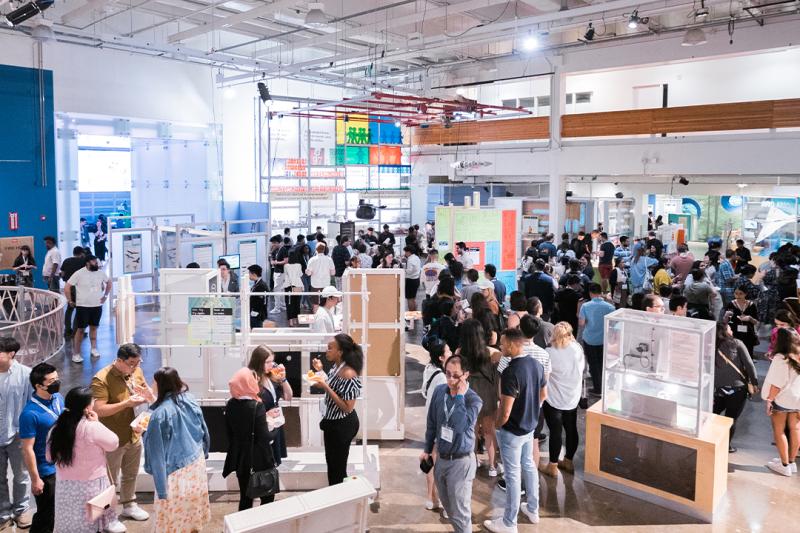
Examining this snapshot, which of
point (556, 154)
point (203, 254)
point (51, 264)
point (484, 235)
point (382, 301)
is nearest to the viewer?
point (382, 301)

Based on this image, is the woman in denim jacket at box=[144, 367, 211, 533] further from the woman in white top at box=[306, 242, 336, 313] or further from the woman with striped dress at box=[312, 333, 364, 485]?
the woman in white top at box=[306, 242, 336, 313]

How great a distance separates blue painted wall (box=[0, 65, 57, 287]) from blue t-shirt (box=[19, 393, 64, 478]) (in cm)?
987

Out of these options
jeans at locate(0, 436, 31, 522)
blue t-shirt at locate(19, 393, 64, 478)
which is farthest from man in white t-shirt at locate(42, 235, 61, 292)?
blue t-shirt at locate(19, 393, 64, 478)

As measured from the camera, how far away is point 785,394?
5.60 metres

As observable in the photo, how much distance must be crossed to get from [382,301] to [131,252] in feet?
25.4

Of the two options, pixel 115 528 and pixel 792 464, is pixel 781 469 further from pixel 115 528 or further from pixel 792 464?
pixel 115 528

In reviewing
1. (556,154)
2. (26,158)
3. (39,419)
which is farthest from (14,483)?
(556,154)

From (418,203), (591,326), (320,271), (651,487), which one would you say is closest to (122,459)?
(651,487)

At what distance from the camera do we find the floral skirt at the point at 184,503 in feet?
13.6

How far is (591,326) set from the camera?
7.09m

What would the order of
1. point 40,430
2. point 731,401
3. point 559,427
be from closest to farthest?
1. point 40,430
2. point 559,427
3. point 731,401

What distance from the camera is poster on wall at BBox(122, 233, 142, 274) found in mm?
12281

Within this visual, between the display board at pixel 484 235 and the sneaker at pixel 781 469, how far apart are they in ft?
21.4

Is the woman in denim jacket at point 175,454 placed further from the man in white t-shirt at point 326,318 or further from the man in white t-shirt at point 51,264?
the man in white t-shirt at point 51,264
